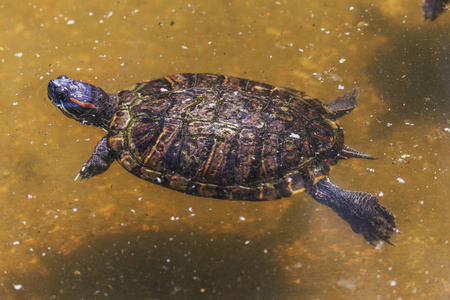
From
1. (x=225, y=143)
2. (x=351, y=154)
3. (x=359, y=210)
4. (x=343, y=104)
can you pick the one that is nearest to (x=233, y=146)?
(x=225, y=143)

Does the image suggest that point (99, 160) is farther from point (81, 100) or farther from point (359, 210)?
point (359, 210)

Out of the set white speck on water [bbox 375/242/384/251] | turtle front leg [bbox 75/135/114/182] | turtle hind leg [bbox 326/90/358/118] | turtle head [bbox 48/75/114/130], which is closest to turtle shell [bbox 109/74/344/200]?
turtle front leg [bbox 75/135/114/182]

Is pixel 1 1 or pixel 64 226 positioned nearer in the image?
pixel 64 226

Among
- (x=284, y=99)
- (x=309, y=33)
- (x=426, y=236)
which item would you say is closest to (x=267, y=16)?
(x=309, y=33)

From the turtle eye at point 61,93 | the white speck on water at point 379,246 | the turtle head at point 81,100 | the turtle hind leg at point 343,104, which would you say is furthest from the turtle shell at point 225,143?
the white speck on water at point 379,246

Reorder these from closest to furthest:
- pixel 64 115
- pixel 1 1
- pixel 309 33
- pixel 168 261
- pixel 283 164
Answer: pixel 283 164 < pixel 168 261 < pixel 64 115 < pixel 309 33 < pixel 1 1

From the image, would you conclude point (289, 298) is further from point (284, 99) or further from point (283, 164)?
point (284, 99)

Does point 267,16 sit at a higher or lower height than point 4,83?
higher
